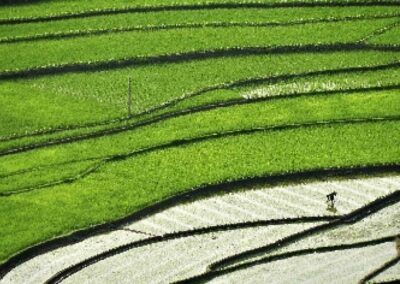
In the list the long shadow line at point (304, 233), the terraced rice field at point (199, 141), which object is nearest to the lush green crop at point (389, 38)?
the terraced rice field at point (199, 141)

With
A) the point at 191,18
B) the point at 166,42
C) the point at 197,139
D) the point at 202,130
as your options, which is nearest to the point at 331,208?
the point at 197,139

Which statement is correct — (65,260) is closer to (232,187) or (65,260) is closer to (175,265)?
(175,265)

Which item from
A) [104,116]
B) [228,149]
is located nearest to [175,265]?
[228,149]

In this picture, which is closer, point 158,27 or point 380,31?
point 380,31

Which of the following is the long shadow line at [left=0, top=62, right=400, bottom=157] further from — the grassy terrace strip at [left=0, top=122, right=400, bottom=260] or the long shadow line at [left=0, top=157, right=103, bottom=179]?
the grassy terrace strip at [left=0, top=122, right=400, bottom=260]

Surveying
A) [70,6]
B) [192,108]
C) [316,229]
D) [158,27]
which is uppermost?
[70,6]

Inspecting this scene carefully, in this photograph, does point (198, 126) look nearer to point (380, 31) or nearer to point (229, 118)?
point (229, 118)
